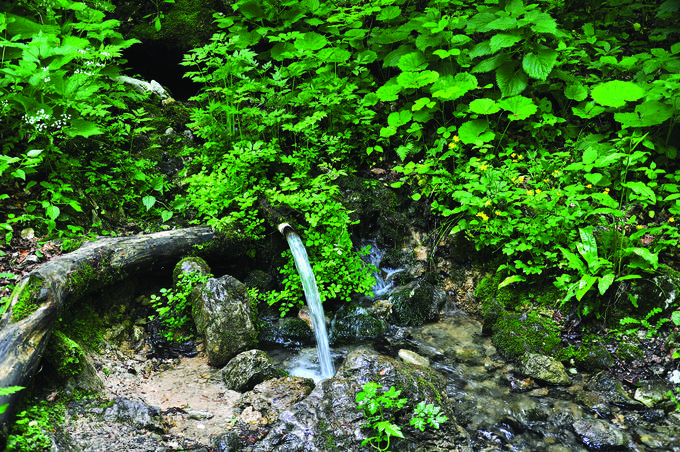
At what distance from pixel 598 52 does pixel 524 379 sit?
5.40 metres

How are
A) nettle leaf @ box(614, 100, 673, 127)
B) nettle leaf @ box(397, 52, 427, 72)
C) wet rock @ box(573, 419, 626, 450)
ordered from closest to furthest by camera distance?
wet rock @ box(573, 419, 626, 450) < nettle leaf @ box(614, 100, 673, 127) < nettle leaf @ box(397, 52, 427, 72)

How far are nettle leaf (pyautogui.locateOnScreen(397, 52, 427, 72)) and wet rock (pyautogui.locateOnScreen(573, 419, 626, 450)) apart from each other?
5150mm

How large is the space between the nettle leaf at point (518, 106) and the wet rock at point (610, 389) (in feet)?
11.5

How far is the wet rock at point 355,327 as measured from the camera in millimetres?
5062

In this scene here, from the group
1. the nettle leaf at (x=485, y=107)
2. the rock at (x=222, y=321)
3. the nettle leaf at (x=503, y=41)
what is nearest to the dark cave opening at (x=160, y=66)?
the rock at (x=222, y=321)

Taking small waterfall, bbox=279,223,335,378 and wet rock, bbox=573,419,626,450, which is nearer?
wet rock, bbox=573,419,626,450

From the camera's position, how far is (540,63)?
560cm

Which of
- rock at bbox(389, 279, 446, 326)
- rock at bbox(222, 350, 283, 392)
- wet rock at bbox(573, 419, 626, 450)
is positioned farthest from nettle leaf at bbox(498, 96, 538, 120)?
rock at bbox(222, 350, 283, 392)

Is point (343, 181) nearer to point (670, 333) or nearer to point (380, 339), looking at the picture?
Answer: point (380, 339)

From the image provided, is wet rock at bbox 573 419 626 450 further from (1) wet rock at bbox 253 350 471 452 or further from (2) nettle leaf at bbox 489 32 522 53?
(2) nettle leaf at bbox 489 32 522 53

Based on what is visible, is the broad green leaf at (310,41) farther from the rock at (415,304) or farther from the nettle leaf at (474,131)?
the rock at (415,304)

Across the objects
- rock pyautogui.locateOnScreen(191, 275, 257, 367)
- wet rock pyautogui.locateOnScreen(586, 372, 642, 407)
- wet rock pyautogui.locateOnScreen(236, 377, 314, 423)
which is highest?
rock pyautogui.locateOnScreen(191, 275, 257, 367)

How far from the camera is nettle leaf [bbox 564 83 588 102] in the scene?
5.87 metres

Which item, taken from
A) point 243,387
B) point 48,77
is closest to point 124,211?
point 48,77
